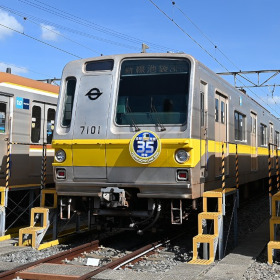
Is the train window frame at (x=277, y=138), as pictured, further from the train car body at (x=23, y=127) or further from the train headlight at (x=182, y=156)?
the train headlight at (x=182, y=156)

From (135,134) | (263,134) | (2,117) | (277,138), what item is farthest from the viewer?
(277,138)

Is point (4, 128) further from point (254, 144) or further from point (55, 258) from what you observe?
point (254, 144)

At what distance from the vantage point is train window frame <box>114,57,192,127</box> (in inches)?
291

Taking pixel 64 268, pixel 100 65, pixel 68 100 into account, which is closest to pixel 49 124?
pixel 68 100

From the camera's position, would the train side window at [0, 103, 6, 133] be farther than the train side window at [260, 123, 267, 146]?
No

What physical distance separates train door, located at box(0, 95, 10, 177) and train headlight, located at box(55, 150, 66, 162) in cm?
232

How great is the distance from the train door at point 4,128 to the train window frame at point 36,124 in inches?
30.6

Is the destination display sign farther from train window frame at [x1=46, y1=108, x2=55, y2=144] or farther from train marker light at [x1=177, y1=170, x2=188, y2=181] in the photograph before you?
train window frame at [x1=46, y1=108, x2=55, y2=144]

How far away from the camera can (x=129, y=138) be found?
739 cm

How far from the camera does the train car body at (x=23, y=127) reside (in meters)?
9.78

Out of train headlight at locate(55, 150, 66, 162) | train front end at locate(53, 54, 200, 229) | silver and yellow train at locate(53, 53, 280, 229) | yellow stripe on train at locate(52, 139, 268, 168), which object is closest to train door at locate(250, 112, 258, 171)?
silver and yellow train at locate(53, 53, 280, 229)

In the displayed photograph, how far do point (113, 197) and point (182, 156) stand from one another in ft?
4.42

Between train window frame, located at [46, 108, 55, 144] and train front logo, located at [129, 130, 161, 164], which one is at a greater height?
train window frame, located at [46, 108, 55, 144]

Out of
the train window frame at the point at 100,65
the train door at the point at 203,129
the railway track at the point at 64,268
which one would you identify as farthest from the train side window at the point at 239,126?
the railway track at the point at 64,268
